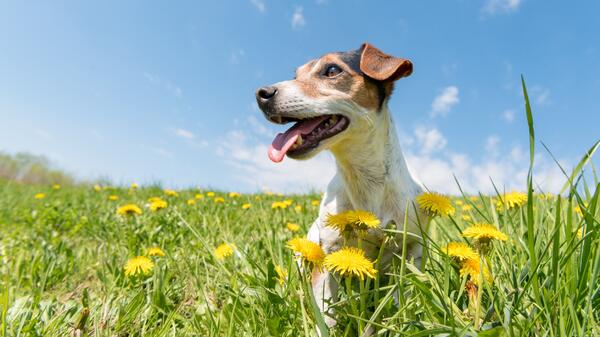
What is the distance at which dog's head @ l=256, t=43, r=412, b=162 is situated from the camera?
106 inches

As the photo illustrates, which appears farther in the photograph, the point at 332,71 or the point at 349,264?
the point at 332,71

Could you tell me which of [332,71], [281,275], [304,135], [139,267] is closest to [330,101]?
[304,135]

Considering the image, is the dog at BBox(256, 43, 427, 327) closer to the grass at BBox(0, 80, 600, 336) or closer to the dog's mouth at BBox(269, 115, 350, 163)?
the dog's mouth at BBox(269, 115, 350, 163)

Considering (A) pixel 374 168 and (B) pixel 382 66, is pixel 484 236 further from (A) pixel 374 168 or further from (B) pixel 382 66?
(B) pixel 382 66

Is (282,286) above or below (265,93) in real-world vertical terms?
below

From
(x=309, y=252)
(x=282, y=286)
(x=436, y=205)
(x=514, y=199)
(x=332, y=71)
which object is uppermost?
(x=332, y=71)

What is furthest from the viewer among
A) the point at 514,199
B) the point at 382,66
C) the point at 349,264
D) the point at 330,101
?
the point at 382,66

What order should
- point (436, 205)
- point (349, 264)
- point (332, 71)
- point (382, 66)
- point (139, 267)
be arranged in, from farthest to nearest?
point (332, 71) → point (382, 66) → point (139, 267) → point (436, 205) → point (349, 264)

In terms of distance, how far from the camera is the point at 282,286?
2.23 metres

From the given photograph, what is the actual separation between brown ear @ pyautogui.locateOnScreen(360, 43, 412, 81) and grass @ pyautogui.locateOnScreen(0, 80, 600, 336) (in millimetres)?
973

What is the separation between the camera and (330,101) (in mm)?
2752

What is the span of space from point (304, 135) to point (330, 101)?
0.28 metres

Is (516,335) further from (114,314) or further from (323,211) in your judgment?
(114,314)

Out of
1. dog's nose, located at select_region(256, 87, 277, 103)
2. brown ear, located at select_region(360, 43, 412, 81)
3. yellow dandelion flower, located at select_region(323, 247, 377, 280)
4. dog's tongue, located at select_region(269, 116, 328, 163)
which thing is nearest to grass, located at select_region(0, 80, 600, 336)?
yellow dandelion flower, located at select_region(323, 247, 377, 280)
